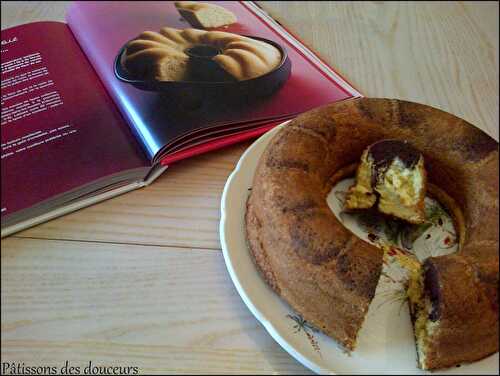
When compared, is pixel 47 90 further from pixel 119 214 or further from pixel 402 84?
pixel 402 84

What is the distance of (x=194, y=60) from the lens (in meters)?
0.88

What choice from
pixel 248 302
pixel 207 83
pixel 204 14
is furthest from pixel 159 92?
pixel 248 302

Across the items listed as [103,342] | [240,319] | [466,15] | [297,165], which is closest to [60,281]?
[103,342]

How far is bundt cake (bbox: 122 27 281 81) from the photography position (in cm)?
86

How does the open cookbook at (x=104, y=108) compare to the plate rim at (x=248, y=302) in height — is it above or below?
above

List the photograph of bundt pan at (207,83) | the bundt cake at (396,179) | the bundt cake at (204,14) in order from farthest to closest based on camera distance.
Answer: the bundt cake at (204,14) < the photograph of bundt pan at (207,83) < the bundt cake at (396,179)

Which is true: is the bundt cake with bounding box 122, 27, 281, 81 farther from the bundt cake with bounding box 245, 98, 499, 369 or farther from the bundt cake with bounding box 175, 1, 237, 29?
the bundt cake with bounding box 245, 98, 499, 369

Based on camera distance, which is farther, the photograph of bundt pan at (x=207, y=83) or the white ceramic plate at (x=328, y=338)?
the photograph of bundt pan at (x=207, y=83)

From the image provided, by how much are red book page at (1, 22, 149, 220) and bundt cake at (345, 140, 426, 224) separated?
0.36 meters

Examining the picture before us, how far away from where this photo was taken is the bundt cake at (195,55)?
855 millimetres

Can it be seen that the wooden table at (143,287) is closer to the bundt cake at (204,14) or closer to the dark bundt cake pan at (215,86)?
the dark bundt cake pan at (215,86)

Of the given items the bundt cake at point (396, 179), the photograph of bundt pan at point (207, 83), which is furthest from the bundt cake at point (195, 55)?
the bundt cake at point (396, 179)

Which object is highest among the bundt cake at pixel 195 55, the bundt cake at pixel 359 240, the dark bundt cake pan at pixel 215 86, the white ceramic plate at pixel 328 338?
the bundt cake at pixel 195 55

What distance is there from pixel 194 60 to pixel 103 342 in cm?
54
